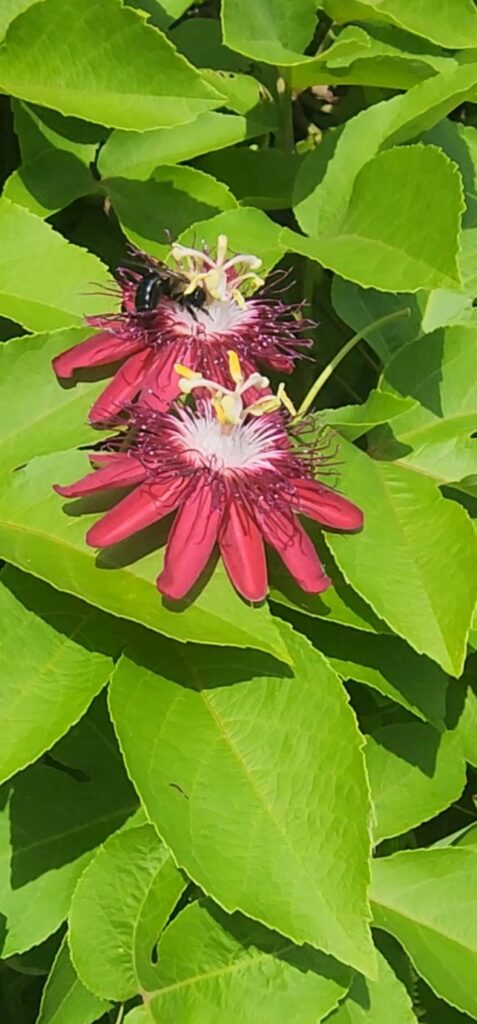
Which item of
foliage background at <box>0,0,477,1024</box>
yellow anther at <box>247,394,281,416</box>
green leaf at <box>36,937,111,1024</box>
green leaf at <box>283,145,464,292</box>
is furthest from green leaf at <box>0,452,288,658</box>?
green leaf at <box>36,937,111,1024</box>

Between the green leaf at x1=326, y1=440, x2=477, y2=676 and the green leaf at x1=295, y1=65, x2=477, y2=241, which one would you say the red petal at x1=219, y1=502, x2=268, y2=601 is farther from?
the green leaf at x1=295, y1=65, x2=477, y2=241

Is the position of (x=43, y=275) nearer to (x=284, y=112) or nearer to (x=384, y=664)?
(x=284, y=112)

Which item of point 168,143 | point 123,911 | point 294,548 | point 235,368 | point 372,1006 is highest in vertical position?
point 168,143

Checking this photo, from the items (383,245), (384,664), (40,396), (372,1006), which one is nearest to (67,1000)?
(372,1006)

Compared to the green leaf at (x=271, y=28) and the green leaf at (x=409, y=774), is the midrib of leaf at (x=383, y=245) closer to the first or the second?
the green leaf at (x=271, y=28)

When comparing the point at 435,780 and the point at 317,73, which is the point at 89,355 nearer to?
the point at 317,73

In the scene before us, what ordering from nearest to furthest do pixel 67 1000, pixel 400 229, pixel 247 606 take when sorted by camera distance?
1. pixel 247 606
2. pixel 400 229
3. pixel 67 1000
